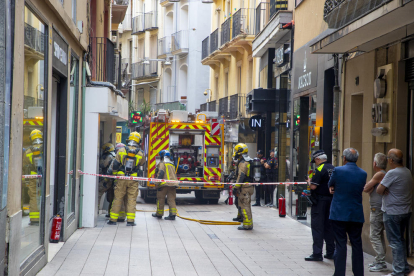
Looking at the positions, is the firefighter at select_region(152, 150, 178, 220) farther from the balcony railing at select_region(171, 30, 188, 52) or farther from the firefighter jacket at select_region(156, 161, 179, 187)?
the balcony railing at select_region(171, 30, 188, 52)

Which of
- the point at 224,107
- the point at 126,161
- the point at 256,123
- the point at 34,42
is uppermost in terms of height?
the point at 224,107

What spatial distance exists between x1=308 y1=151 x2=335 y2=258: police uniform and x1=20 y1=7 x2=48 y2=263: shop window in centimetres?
407

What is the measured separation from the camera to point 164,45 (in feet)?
135

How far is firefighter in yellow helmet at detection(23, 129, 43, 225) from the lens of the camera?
6.82 m

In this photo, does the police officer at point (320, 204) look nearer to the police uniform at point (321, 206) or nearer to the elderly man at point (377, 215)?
the police uniform at point (321, 206)

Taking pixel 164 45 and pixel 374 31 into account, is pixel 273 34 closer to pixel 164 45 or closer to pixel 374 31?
pixel 374 31

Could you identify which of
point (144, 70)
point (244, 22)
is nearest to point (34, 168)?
point (244, 22)

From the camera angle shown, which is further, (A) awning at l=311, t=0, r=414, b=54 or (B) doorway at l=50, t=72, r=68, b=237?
(B) doorway at l=50, t=72, r=68, b=237

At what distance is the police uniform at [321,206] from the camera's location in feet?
29.6

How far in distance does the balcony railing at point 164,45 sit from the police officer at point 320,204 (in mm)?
32523

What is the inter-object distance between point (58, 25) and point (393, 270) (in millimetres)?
5862

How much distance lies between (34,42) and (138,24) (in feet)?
127

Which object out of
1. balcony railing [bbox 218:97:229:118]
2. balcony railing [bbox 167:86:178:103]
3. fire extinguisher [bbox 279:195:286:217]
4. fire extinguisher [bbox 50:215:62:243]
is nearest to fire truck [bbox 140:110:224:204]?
fire extinguisher [bbox 279:195:286:217]

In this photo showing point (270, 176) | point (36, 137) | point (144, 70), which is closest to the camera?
point (36, 137)
